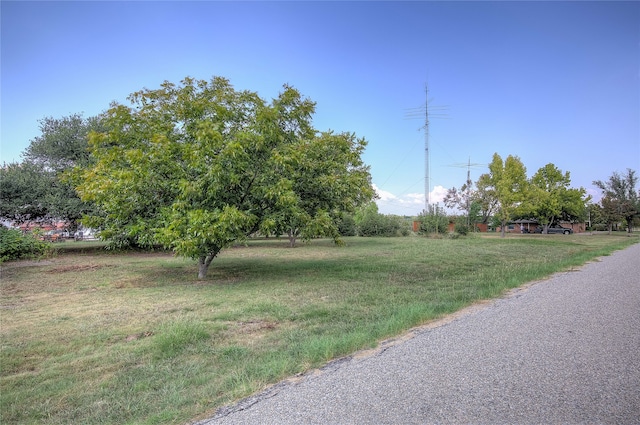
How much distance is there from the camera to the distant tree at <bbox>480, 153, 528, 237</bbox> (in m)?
41.5

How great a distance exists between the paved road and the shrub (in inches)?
496

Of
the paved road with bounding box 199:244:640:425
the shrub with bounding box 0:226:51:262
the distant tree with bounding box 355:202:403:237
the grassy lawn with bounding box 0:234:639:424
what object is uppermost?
the distant tree with bounding box 355:202:403:237

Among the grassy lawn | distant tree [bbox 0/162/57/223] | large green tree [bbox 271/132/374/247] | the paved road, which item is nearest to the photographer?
the paved road

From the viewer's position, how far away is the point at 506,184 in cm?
4147

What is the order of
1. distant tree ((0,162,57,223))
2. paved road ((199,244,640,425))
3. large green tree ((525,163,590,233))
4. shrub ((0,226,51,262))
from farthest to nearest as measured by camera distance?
large green tree ((525,163,590,233)) → distant tree ((0,162,57,223)) → shrub ((0,226,51,262)) → paved road ((199,244,640,425))

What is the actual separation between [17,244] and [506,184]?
42992 millimetres

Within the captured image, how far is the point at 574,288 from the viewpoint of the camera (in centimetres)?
884

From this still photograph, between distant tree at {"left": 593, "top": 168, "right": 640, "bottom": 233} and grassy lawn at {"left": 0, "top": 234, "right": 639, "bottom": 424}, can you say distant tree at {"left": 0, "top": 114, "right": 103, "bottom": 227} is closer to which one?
grassy lawn at {"left": 0, "top": 234, "right": 639, "bottom": 424}

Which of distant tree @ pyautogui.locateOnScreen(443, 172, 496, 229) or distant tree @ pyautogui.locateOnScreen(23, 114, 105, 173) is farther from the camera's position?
distant tree @ pyautogui.locateOnScreen(443, 172, 496, 229)

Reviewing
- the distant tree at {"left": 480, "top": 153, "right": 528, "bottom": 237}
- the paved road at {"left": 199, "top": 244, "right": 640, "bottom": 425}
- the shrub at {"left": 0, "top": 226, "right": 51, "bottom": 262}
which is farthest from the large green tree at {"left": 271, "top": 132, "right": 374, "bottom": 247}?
the distant tree at {"left": 480, "top": 153, "right": 528, "bottom": 237}

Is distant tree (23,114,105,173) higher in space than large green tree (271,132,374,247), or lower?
higher

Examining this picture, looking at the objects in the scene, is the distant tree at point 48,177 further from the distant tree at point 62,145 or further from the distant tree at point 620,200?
the distant tree at point 620,200

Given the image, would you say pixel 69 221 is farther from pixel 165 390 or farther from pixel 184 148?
pixel 165 390

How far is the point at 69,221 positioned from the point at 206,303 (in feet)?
56.5
